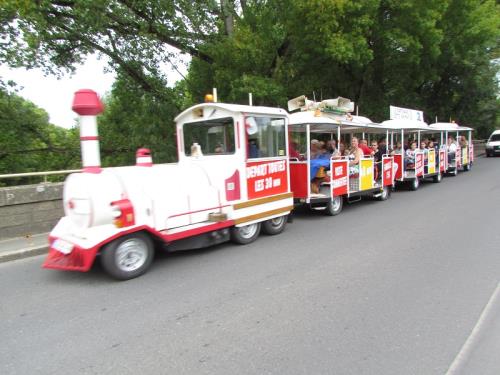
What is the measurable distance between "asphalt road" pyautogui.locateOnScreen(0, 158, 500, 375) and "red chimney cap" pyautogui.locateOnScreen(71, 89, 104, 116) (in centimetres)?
215

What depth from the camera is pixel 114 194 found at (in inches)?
187

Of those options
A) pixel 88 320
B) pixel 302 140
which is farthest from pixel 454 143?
pixel 88 320

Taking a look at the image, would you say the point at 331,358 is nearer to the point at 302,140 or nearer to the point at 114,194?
the point at 114,194

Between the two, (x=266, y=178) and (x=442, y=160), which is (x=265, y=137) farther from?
(x=442, y=160)

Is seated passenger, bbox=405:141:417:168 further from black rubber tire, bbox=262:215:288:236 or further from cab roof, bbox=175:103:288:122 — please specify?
cab roof, bbox=175:103:288:122

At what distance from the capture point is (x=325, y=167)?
8.72 metres

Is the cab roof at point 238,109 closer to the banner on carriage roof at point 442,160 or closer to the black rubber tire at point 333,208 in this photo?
the black rubber tire at point 333,208

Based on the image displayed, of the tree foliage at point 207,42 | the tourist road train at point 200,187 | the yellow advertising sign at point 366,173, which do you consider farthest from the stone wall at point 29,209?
the yellow advertising sign at point 366,173

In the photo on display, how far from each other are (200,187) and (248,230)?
4.50ft

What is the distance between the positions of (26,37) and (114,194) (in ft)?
24.0

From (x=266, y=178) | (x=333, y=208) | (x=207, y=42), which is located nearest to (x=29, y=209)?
Result: (x=266, y=178)

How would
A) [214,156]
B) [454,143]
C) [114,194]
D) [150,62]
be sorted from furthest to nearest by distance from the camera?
[454,143] → [150,62] → [214,156] → [114,194]

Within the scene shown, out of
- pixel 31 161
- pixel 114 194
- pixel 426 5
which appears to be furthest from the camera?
pixel 426 5

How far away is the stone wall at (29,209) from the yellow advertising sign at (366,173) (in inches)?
279
